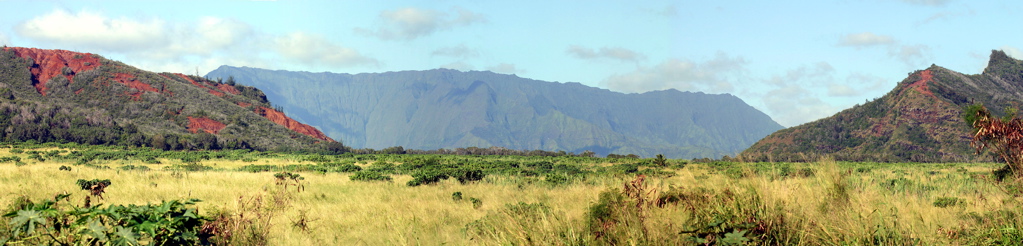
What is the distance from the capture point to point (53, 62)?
86.6m

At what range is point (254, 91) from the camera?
12119 centimetres

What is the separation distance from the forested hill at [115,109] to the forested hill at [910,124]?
66.7 m

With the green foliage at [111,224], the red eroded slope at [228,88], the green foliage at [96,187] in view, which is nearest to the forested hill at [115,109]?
the red eroded slope at [228,88]

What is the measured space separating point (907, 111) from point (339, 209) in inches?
4108

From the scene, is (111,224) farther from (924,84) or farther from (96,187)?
(924,84)

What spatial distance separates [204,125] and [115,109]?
1098cm

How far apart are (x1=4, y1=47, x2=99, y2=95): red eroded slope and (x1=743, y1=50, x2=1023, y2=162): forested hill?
97.3 metres

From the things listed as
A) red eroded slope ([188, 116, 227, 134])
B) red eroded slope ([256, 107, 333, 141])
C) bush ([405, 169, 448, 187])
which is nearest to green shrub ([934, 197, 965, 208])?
bush ([405, 169, 448, 187])

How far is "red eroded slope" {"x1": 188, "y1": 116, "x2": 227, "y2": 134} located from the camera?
7406 centimetres

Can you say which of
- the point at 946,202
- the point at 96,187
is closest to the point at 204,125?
the point at 96,187

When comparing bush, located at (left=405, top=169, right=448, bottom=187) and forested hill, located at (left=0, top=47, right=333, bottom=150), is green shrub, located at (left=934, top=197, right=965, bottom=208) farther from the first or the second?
forested hill, located at (left=0, top=47, right=333, bottom=150)

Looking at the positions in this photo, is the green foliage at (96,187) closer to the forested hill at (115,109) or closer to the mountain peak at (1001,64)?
the forested hill at (115,109)

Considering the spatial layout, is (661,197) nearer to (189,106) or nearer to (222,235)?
(222,235)

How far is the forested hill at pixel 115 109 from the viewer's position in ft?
192
